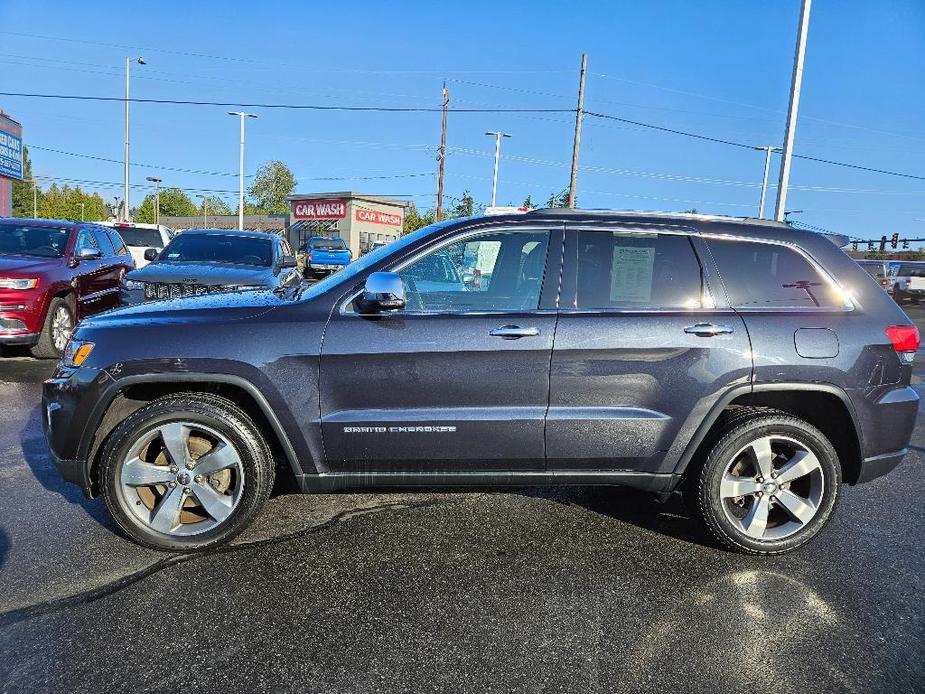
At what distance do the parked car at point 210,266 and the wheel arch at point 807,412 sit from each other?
15.8ft

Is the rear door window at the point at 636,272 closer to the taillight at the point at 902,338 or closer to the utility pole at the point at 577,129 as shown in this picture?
the taillight at the point at 902,338

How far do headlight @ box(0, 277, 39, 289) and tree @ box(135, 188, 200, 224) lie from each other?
100m

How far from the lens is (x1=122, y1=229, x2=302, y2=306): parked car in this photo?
7770 mm

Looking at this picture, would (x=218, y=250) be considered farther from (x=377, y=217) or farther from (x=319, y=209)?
(x=377, y=217)

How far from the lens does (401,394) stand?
10.8 feet

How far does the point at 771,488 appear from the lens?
3.52 metres

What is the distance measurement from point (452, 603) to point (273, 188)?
3789 inches

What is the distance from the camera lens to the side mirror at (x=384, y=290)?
125 inches

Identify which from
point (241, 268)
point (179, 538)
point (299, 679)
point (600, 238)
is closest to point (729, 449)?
point (600, 238)

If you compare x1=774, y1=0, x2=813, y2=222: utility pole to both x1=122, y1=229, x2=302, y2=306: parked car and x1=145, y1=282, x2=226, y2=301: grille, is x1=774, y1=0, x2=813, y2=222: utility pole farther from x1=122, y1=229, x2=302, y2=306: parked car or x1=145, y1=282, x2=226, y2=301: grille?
x1=145, y1=282, x2=226, y2=301: grille

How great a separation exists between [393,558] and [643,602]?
122 cm

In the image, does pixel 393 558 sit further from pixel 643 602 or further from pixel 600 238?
pixel 600 238

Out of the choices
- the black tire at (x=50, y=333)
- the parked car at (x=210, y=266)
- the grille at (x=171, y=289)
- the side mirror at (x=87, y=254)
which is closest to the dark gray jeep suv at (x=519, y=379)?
the parked car at (x=210, y=266)

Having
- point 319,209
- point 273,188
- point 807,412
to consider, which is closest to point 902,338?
point 807,412
